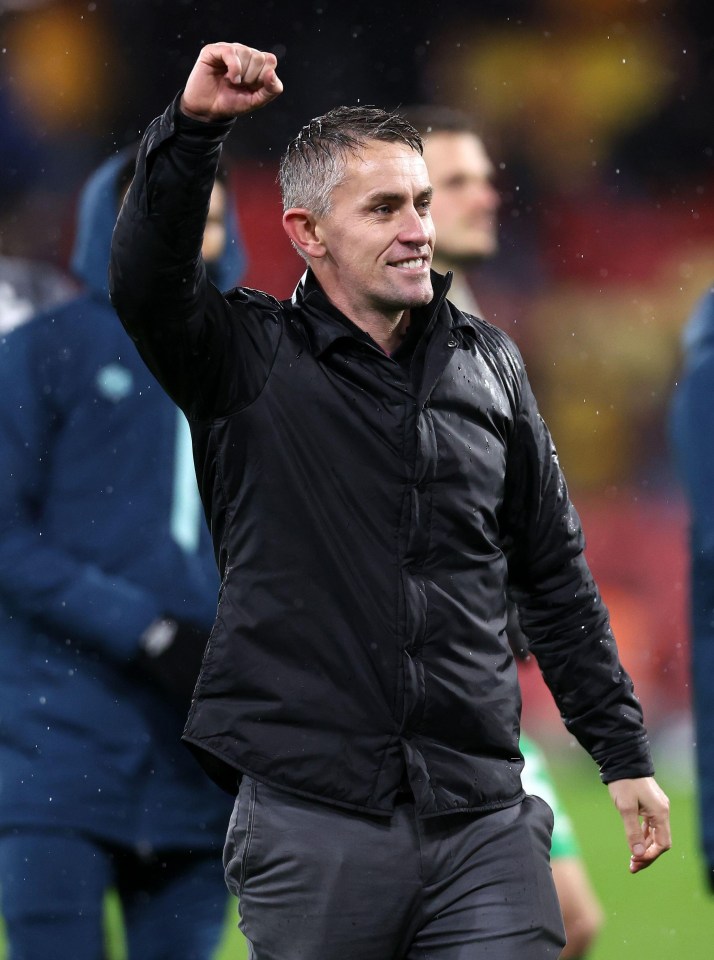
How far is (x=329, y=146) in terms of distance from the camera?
171 cm

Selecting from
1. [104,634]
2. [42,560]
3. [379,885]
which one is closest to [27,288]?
[42,560]

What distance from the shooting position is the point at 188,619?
2631 mm

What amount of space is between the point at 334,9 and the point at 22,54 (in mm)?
675

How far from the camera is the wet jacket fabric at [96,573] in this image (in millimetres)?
2570

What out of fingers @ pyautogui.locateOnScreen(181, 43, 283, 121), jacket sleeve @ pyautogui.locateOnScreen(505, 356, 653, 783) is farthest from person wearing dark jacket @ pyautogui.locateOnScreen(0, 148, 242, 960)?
fingers @ pyautogui.locateOnScreen(181, 43, 283, 121)

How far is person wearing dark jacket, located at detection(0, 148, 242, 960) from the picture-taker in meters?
2.54

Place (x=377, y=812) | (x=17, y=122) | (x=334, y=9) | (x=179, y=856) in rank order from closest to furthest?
(x=377, y=812) → (x=179, y=856) → (x=17, y=122) → (x=334, y=9)

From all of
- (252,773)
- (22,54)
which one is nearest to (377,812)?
(252,773)

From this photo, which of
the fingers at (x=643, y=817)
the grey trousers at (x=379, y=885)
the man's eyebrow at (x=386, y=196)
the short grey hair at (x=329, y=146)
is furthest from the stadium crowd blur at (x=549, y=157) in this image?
the grey trousers at (x=379, y=885)

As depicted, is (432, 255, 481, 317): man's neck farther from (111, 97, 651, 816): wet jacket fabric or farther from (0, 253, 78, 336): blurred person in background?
(111, 97, 651, 816): wet jacket fabric

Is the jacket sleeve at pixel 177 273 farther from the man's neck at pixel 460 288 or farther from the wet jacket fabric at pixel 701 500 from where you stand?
the wet jacket fabric at pixel 701 500

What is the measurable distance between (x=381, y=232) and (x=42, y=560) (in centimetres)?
120

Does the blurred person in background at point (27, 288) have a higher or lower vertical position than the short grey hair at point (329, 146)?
lower

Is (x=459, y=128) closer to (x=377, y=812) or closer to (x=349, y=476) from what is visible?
(x=349, y=476)
